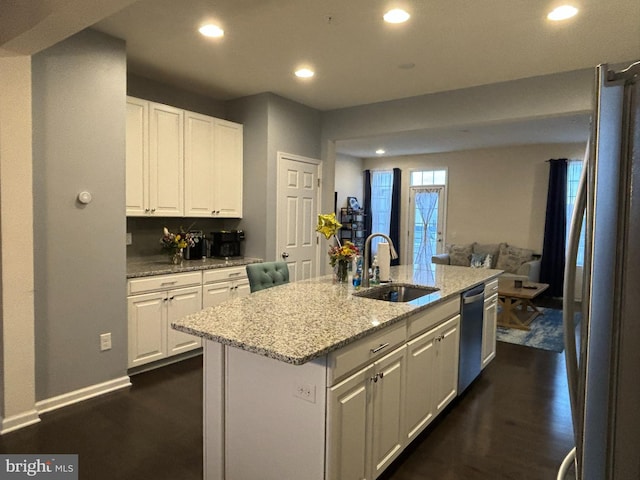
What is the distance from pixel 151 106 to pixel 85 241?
139 cm

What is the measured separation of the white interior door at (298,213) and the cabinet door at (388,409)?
8.70ft

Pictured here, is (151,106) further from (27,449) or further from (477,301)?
(477,301)

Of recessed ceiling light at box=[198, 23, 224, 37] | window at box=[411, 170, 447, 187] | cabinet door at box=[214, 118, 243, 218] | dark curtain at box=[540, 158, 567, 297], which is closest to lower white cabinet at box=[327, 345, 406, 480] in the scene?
recessed ceiling light at box=[198, 23, 224, 37]

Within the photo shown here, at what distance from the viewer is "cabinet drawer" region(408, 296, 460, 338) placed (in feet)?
7.36

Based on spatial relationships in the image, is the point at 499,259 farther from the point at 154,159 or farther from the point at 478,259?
the point at 154,159

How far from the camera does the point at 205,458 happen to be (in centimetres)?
195

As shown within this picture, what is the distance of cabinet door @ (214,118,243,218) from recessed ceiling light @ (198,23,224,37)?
52.7 inches

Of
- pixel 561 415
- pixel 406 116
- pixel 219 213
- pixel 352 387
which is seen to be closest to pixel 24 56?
pixel 219 213

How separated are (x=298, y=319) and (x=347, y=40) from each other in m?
2.18

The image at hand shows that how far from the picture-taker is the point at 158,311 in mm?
3512

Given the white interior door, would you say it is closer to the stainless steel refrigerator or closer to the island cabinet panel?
the island cabinet panel

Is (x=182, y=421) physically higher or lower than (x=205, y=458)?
lower

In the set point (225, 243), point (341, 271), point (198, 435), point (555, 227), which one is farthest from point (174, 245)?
point (555, 227)

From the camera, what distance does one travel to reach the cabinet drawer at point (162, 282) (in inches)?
131
